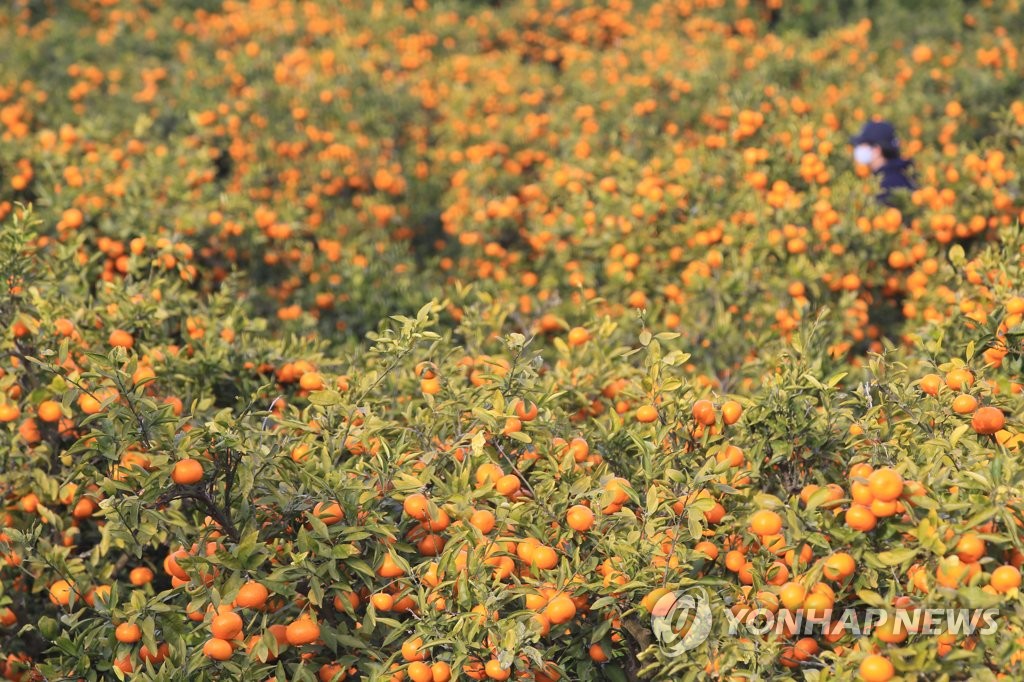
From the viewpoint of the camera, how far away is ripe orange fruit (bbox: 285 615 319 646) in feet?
9.40

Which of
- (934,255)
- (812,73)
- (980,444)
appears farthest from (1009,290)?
(812,73)

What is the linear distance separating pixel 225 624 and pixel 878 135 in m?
6.20

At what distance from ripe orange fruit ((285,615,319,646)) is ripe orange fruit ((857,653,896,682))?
65.4 inches

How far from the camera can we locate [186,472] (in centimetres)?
290

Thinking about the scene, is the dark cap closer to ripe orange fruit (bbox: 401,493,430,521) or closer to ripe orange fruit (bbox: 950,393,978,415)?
ripe orange fruit (bbox: 950,393,978,415)

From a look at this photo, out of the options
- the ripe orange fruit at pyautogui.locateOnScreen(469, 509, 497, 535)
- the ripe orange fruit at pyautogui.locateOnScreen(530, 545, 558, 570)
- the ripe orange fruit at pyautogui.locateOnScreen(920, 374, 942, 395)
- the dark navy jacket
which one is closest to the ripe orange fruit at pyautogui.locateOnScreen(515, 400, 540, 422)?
the ripe orange fruit at pyautogui.locateOnScreen(469, 509, 497, 535)

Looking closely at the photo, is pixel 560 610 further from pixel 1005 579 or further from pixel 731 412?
pixel 1005 579

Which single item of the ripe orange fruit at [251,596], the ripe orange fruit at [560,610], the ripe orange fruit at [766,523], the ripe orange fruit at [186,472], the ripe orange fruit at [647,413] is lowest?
the ripe orange fruit at [251,596]

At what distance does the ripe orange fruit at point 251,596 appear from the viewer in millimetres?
2795

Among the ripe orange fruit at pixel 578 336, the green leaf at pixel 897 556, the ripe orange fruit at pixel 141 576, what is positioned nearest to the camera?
the green leaf at pixel 897 556

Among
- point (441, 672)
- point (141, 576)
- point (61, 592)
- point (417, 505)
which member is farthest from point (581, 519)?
point (61, 592)

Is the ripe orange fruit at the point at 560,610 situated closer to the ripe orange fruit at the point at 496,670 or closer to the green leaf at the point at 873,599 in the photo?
the ripe orange fruit at the point at 496,670

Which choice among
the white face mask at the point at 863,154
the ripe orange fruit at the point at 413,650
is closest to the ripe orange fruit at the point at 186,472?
the ripe orange fruit at the point at 413,650

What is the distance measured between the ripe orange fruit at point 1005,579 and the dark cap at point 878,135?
5324 mm
